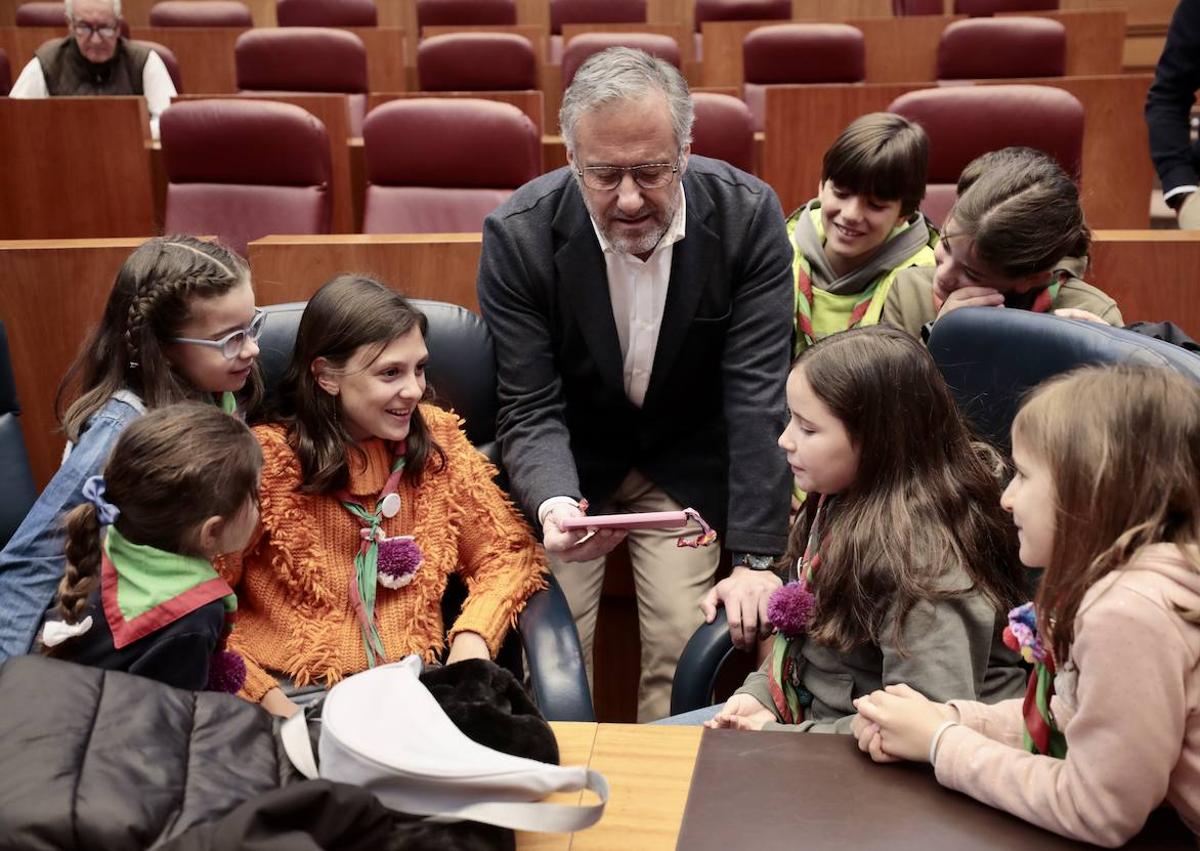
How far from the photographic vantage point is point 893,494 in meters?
1.01

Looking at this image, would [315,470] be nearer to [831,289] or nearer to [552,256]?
[552,256]

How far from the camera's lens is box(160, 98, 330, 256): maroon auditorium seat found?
2.64 m

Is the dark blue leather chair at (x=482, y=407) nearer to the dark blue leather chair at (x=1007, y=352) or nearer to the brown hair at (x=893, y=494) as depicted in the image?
the brown hair at (x=893, y=494)

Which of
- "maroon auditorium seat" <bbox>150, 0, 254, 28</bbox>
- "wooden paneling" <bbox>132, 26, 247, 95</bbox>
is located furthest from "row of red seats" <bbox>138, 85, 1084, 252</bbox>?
"maroon auditorium seat" <bbox>150, 0, 254, 28</bbox>

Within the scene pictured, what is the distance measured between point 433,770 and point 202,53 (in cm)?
412

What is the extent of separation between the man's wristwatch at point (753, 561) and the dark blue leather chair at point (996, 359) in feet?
0.38

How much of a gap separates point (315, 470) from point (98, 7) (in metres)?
2.73

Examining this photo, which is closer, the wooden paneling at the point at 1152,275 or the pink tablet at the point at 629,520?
the pink tablet at the point at 629,520

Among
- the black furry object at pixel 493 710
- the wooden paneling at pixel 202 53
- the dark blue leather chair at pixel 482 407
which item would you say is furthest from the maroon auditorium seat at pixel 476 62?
the black furry object at pixel 493 710

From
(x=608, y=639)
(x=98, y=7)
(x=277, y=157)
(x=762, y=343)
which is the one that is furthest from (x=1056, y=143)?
(x=98, y=7)

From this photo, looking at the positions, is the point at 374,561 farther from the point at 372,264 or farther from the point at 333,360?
the point at 372,264

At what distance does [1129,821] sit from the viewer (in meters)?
0.70

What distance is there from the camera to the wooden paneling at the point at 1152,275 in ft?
5.51

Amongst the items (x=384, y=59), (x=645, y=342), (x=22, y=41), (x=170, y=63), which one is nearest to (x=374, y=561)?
(x=645, y=342)
